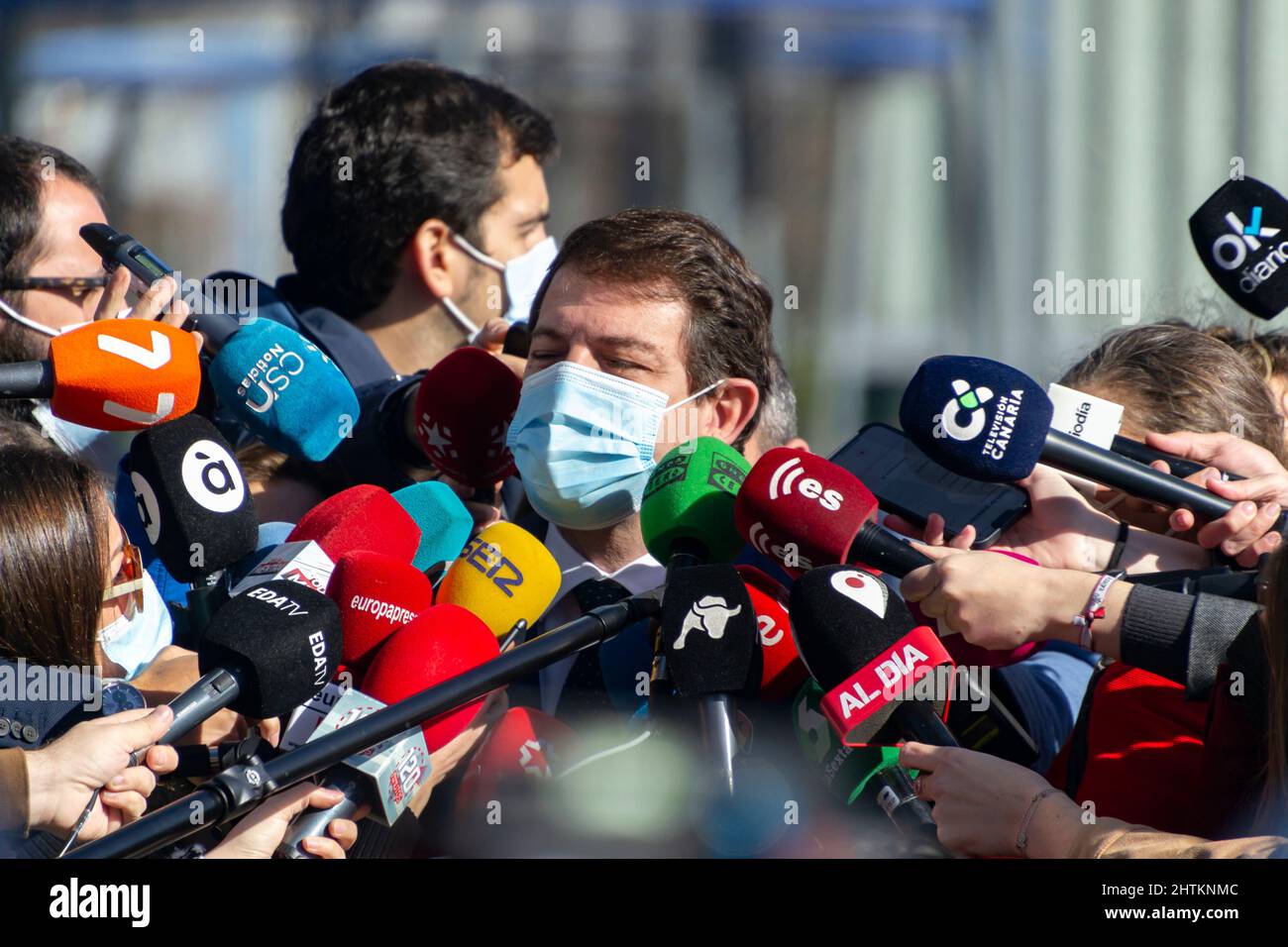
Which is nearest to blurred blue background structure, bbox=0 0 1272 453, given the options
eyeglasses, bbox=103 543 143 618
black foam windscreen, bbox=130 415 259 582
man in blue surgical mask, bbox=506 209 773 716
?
man in blue surgical mask, bbox=506 209 773 716

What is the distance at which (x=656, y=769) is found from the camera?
206 centimetres

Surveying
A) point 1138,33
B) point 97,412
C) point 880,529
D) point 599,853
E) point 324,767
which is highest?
point 1138,33

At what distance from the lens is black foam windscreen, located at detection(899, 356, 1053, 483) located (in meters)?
2.17

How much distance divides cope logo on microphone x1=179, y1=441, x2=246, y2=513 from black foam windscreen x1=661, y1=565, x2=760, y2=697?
0.63 meters

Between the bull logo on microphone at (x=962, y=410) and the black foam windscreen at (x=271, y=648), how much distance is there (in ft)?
2.92

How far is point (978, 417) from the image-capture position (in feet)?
7.20

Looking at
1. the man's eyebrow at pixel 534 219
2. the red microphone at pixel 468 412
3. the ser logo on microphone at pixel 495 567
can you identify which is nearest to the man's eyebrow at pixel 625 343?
the red microphone at pixel 468 412

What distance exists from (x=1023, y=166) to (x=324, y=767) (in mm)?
6142

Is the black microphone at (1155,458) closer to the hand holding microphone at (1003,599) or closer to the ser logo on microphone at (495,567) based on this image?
the hand holding microphone at (1003,599)

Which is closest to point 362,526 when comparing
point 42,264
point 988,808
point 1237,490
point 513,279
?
point 988,808

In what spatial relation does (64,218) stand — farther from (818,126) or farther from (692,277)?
(818,126)

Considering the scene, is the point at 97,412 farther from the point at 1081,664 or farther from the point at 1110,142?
the point at 1110,142

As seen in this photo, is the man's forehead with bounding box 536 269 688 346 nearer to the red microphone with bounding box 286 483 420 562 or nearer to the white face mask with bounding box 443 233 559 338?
the red microphone with bounding box 286 483 420 562
